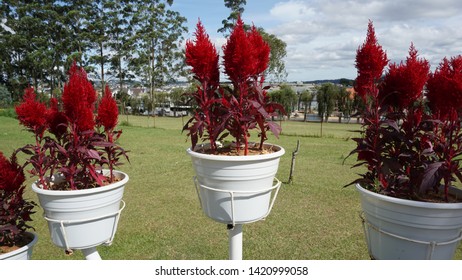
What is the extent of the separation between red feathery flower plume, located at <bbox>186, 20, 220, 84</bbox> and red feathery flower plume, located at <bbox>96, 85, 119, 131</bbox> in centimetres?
48

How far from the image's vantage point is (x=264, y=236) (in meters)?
3.24

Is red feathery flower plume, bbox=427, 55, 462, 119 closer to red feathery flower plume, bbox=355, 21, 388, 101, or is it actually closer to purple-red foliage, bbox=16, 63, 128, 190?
red feathery flower plume, bbox=355, 21, 388, 101

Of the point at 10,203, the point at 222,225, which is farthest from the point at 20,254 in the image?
the point at 222,225

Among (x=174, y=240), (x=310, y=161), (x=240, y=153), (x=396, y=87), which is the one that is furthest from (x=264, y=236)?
(x=310, y=161)

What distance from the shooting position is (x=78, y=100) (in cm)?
139

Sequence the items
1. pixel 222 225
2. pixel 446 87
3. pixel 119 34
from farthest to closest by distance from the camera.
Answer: pixel 119 34 → pixel 222 225 → pixel 446 87

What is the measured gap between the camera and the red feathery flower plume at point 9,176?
154cm

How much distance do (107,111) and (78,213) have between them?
50cm

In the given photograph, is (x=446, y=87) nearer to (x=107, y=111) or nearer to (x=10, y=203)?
(x=107, y=111)

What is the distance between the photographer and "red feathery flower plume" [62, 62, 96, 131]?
1.37 metres

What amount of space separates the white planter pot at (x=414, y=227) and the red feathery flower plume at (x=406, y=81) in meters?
0.43

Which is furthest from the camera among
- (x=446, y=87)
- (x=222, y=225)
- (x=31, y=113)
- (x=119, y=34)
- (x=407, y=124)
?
(x=119, y=34)

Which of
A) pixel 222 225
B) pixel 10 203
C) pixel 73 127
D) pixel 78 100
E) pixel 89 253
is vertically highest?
pixel 78 100
